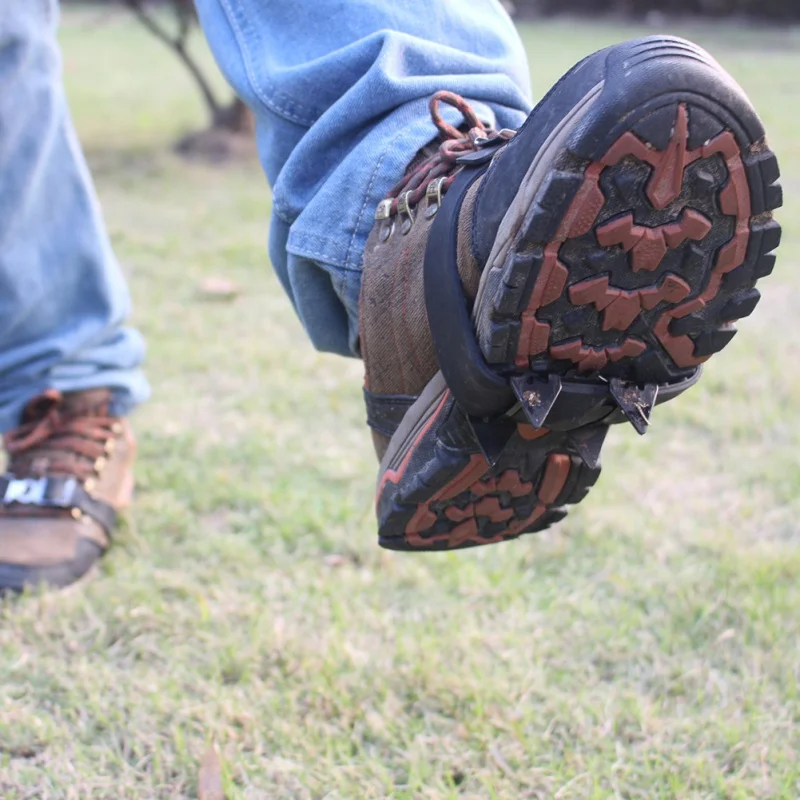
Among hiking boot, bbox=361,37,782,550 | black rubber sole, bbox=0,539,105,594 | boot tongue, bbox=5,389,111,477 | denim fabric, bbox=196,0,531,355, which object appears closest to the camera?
hiking boot, bbox=361,37,782,550

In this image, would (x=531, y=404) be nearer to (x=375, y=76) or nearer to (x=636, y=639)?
(x=375, y=76)

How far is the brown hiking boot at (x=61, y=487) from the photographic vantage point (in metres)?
1.40

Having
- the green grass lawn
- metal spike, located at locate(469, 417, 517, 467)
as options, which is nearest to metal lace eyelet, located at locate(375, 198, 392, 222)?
metal spike, located at locate(469, 417, 517, 467)

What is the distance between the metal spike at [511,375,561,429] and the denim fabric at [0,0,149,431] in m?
0.94

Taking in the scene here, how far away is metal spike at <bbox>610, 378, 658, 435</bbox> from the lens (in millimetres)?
840

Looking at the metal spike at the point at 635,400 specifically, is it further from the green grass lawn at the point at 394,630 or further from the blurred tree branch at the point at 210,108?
the blurred tree branch at the point at 210,108

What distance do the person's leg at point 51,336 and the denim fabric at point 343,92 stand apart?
16.7 inches

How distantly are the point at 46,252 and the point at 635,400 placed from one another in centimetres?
103

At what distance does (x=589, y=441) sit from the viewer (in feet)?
3.10

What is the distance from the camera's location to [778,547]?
151 cm

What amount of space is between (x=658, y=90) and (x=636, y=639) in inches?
32.1

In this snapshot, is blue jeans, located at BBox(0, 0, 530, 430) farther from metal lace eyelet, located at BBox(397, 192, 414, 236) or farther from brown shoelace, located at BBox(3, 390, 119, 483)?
brown shoelace, located at BBox(3, 390, 119, 483)

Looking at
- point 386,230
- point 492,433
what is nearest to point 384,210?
point 386,230

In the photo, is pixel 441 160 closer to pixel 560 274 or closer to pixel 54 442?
pixel 560 274
